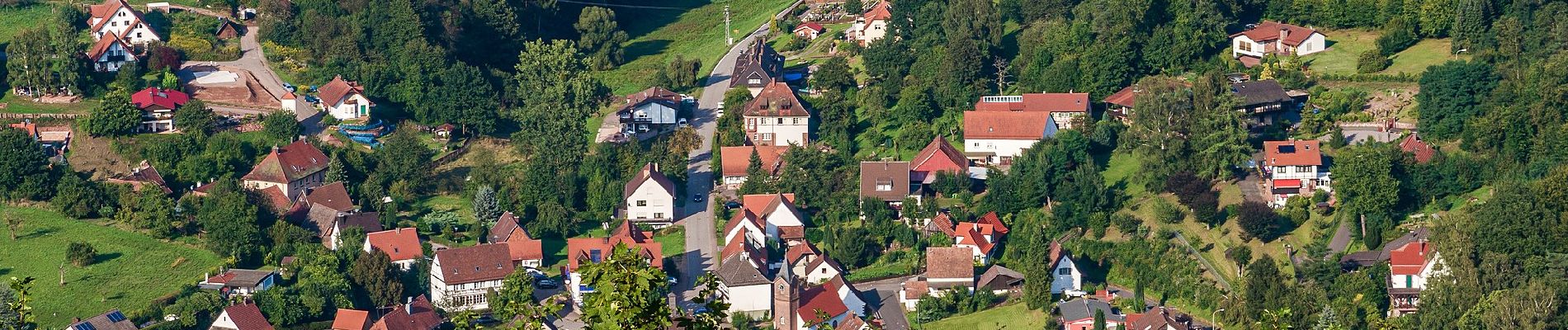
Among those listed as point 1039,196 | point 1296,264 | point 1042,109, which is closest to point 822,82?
point 1042,109

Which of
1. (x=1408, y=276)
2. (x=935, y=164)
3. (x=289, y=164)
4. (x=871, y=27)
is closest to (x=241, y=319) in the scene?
(x=289, y=164)

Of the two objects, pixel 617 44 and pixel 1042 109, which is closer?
pixel 1042 109

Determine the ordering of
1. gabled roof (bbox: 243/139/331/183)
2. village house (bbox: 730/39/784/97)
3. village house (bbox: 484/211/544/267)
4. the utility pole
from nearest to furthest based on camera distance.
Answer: village house (bbox: 484/211/544/267), gabled roof (bbox: 243/139/331/183), village house (bbox: 730/39/784/97), the utility pole

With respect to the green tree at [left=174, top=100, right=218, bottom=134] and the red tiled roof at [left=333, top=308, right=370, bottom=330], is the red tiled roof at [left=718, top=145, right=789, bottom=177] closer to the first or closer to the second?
the red tiled roof at [left=333, top=308, right=370, bottom=330]

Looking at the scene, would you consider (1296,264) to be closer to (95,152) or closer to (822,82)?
(822,82)

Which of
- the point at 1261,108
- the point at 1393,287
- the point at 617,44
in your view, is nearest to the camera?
the point at 1393,287

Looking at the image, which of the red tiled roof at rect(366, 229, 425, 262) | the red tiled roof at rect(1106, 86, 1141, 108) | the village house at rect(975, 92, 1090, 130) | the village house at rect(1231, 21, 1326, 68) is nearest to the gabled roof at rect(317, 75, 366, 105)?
the red tiled roof at rect(366, 229, 425, 262)

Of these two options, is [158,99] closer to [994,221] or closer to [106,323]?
[106,323]
